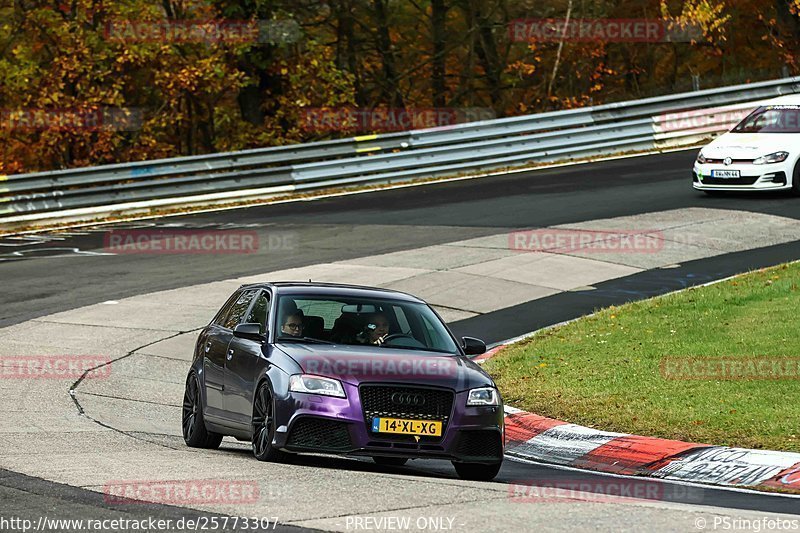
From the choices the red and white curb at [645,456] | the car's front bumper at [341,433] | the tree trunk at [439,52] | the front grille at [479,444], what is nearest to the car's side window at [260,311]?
the car's front bumper at [341,433]

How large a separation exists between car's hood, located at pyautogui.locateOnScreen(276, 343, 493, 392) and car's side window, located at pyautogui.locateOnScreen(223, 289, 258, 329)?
54.7 inches

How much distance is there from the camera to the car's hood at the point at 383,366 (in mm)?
10008

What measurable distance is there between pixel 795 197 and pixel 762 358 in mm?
13567

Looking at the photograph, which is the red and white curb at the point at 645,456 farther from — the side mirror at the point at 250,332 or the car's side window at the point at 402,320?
the side mirror at the point at 250,332

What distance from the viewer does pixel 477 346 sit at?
36.5 ft

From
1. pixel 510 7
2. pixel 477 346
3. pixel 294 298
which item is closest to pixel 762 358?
pixel 477 346

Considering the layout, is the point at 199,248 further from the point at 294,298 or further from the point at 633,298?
the point at 294,298

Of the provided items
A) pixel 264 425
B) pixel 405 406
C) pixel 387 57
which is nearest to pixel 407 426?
pixel 405 406

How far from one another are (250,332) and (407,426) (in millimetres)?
1664

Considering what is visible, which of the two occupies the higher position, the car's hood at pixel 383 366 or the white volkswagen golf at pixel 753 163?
the white volkswagen golf at pixel 753 163

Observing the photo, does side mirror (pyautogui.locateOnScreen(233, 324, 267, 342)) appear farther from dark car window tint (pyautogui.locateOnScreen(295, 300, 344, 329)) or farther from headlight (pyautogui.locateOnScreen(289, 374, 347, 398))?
headlight (pyautogui.locateOnScreen(289, 374, 347, 398))

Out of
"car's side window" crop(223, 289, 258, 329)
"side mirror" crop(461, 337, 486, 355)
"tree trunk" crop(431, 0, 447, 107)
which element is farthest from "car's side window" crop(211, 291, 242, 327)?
"tree trunk" crop(431, 0, 447, 107)

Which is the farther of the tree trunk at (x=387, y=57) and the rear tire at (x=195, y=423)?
the tree trunk at (x=387, y=57)

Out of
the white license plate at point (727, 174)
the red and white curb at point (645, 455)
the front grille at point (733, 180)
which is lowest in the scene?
the red and white curb at point (645, 455)
